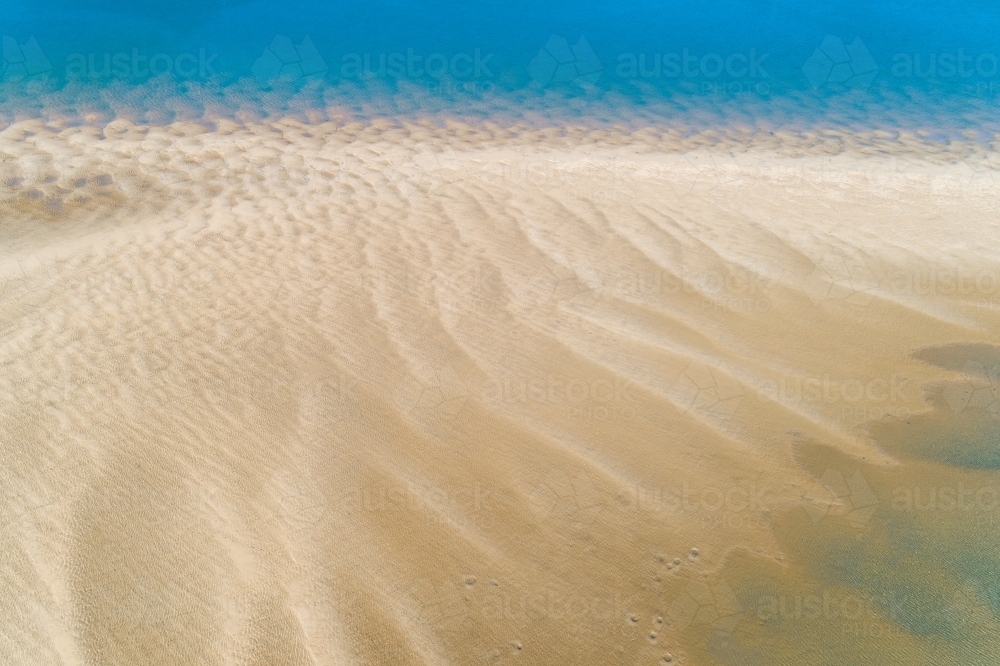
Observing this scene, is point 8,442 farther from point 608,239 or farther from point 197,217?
point 608,239

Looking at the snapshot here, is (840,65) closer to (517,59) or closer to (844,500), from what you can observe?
(517,59)

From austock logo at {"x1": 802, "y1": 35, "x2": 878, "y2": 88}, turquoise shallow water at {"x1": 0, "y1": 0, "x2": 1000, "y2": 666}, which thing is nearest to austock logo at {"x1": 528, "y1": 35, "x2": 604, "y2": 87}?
turquoise shallow water at {"x1": 0, "y1": 0, "x2": 1000, "y2": 666}

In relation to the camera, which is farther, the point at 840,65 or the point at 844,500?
the point at 840,65

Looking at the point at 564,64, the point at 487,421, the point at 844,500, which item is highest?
the point at 564,64

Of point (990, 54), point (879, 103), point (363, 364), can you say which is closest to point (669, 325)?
point (363, 364)

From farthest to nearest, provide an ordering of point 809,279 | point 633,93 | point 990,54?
point 990,54, point 633,93, point 809,279

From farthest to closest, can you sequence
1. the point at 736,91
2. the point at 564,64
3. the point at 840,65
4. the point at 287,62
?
the point at 840,65 → the point at 564,64 → the point at 287,62 → the point at 736,91

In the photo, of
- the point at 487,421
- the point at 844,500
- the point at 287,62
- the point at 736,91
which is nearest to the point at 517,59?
the point at 736,91
